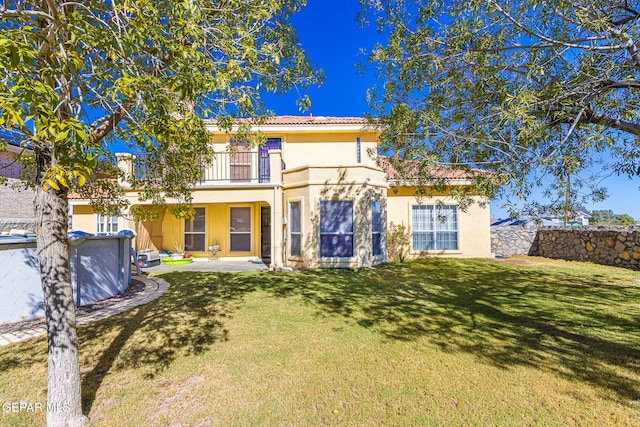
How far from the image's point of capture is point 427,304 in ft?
24.2

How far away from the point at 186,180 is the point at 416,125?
Result: 5061 mm

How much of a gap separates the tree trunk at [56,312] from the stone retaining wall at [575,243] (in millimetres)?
A: 17477

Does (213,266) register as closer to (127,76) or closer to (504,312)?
(504,312)

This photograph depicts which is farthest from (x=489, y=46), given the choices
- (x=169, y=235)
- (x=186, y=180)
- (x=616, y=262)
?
(x=169, y=235)

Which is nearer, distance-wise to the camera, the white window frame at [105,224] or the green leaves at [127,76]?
the green leaves at [127,76]

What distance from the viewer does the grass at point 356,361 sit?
10.9 ft

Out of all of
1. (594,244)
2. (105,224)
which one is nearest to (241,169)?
(105,224)

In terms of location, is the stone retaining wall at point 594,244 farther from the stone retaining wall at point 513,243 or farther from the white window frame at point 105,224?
the white window frame at point 105,224

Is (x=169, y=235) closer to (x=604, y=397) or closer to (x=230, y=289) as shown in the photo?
(x=230, y=289)

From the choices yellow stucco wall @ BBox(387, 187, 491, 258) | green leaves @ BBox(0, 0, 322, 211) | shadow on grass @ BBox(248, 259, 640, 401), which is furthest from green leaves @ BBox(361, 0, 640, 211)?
yellow stucco wall @ BBox(387, 187, 491, 258)

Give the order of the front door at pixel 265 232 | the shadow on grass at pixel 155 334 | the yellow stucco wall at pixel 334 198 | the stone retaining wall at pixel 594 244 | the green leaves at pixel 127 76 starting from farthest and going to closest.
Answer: the front door at pixel 265 232 → the stone retaining wall at pixel 594 244 → the yellow stucco wall at pixel 334 198 → the shadow on grass at pixel 155 334 → the green leaves at pixel 127 76

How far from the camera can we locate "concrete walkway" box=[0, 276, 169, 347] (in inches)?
218

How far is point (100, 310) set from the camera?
22.8 feet

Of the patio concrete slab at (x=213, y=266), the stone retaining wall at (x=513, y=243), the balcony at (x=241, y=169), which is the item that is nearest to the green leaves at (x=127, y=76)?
the balcony at (x=241, y=169)
